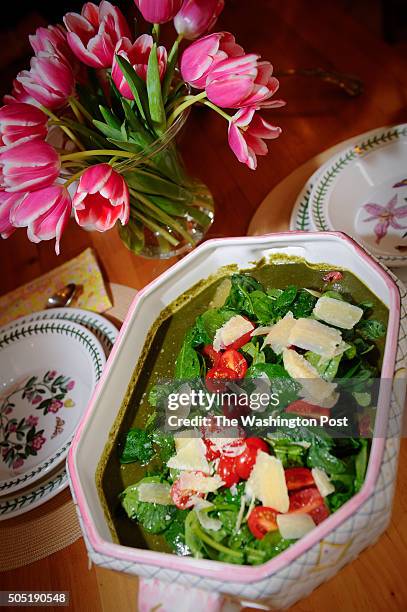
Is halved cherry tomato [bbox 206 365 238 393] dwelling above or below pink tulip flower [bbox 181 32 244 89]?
below

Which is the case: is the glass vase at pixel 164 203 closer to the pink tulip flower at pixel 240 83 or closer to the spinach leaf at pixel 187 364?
the pink tulip flower at pixel 240 83

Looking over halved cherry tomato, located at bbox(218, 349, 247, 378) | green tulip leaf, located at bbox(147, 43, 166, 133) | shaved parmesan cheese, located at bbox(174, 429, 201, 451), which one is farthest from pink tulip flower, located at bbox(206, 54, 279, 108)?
shaved parmesan cheese, located at bbox(174, 429, 201, 451)

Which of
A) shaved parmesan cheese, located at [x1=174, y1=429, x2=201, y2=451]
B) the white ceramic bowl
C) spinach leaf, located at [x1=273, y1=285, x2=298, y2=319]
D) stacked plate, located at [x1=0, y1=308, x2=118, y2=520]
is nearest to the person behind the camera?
the white ceramic bowl

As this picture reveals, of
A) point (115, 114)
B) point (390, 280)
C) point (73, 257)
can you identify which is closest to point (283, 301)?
point (390, 280)

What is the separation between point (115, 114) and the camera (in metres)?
1.23

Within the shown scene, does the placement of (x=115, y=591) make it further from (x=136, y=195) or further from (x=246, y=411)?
(x=136, y=195)

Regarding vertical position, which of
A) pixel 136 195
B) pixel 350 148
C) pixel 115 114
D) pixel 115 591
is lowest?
pixel 115 591

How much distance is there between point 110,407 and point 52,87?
0.62 meters

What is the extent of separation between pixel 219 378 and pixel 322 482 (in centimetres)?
25

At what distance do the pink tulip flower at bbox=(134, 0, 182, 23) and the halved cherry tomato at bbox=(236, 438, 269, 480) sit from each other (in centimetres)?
79

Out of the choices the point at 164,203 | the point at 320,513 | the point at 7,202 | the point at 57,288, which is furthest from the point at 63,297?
the point at 320,513

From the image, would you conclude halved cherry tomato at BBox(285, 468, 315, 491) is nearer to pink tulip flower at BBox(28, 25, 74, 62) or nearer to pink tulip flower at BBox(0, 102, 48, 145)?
pink tulip flower at BBox(0, 102, 48, 145)

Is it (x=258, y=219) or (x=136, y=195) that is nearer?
(x=136, y=195)

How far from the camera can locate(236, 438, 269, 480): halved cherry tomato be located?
2.74 ft
